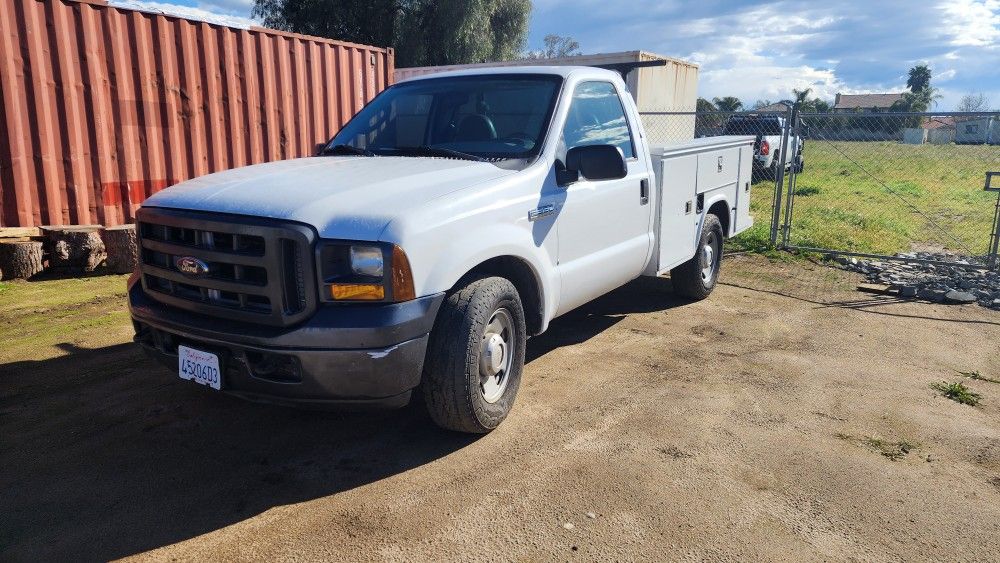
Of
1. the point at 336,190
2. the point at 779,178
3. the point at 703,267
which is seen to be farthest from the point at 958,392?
the point at 779,178

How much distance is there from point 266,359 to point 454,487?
1037 mm

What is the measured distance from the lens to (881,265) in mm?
8438

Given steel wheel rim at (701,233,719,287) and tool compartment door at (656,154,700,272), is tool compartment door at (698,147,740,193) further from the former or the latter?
steel wheel rim at (701,233,719,287)

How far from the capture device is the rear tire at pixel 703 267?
647 cm

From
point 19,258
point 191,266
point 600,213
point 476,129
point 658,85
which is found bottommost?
point 19,258

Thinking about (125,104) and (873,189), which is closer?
(125,104)

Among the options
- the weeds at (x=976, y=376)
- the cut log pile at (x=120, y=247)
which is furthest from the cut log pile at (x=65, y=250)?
the weeds at (x=976, y=376)

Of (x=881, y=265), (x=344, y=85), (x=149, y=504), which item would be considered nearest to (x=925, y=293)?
(x=881, y=265)

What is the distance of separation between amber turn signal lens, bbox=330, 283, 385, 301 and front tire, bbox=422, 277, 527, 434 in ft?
1.29

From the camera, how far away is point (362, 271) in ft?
9.81

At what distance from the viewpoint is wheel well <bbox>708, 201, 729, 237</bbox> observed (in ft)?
22.4

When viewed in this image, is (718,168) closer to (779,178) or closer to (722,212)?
(722,212)

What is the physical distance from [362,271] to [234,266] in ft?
2.05

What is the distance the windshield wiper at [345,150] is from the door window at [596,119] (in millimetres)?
1275
